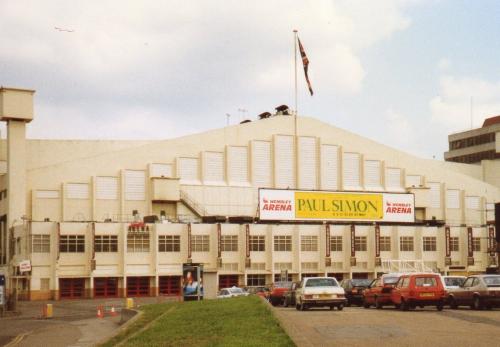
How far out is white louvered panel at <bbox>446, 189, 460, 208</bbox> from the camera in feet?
348

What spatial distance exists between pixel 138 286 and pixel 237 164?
18.7 meters

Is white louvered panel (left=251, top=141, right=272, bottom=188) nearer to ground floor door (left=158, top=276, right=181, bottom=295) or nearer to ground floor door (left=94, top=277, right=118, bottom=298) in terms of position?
ground floor door (left=158, top=276, right=181, bottom=295)

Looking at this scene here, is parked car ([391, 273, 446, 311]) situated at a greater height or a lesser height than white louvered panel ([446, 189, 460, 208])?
lesser

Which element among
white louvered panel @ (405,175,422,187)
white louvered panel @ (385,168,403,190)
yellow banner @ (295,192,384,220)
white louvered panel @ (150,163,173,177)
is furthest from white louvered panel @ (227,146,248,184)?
white louvered panel @ (405,175,422,187)

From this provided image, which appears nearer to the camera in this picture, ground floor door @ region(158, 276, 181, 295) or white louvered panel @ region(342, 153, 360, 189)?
ground floor door @ region(158, 276, 181, 295)

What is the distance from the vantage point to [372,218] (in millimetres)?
96250

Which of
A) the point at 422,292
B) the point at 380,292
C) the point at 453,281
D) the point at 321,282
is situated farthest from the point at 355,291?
the point at 422,292

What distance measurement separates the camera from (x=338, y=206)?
94938mm

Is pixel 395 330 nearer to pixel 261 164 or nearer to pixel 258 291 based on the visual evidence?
pixel 258 291

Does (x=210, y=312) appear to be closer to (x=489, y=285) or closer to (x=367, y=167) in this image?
(x=489, y=285)

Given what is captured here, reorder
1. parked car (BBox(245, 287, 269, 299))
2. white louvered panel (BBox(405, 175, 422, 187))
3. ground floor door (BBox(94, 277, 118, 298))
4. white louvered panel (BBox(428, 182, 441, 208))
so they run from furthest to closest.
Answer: white louvered panel (BBox(428, 182, 441, 208)) → white louvered panel (BBox(405, 175, 422, 187)) → ground floor door (BBox(94, 277, 118, 298)) → parked car (BBox(245, 287, 269, 299))

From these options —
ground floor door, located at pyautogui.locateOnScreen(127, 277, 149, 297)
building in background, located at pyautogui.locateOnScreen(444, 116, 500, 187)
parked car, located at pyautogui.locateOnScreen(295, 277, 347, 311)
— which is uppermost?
building in background, located at pyautogui.locateOnScreen(444, 116, 500, 187)

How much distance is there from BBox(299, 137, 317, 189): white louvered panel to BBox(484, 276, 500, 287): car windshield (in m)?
62.1

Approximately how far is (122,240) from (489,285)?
53910 mm
